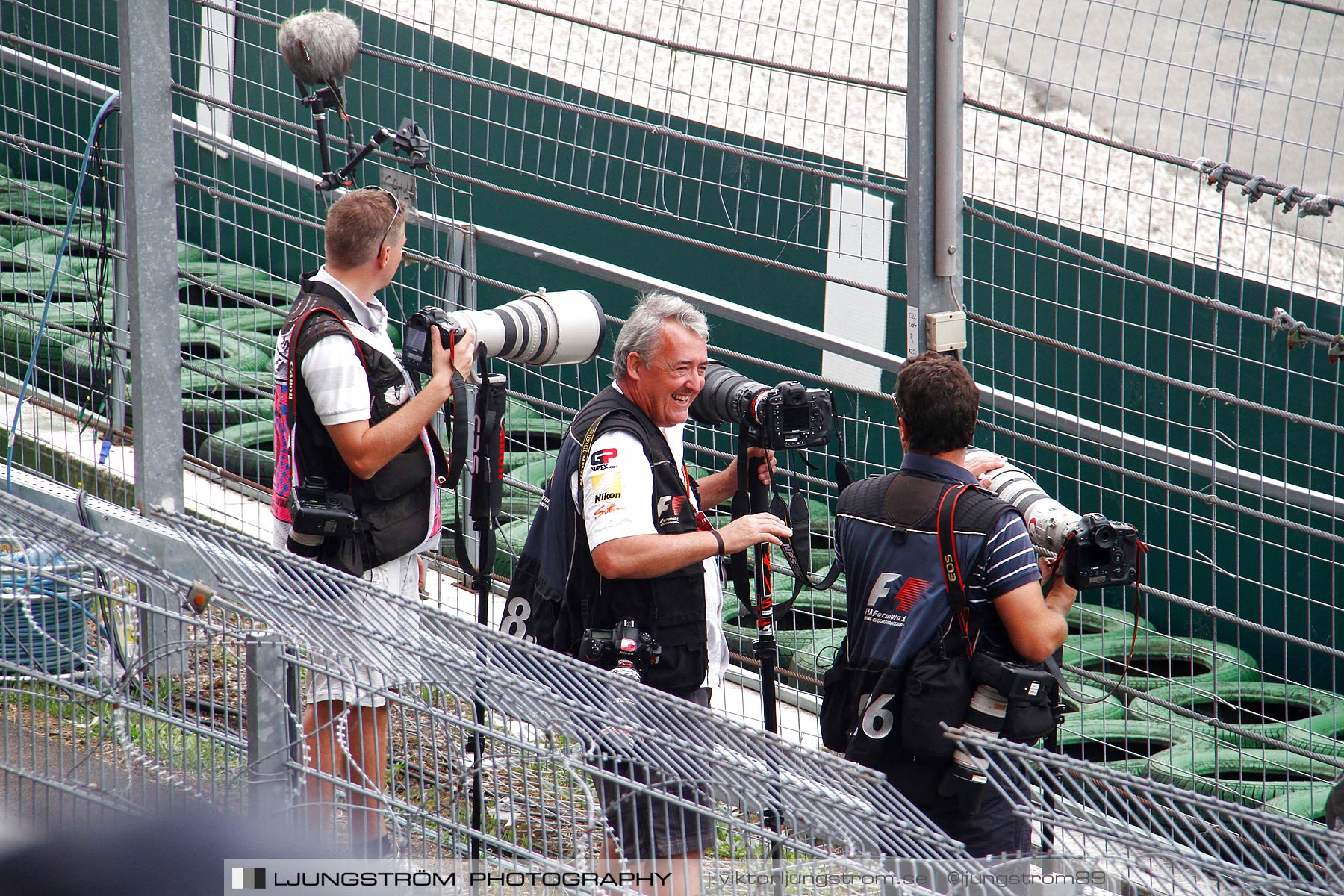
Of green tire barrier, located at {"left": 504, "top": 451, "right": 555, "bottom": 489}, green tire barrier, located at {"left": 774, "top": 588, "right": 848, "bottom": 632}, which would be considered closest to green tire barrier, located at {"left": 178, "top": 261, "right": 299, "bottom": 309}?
green tire barrier, located at {"left": 504, "top": 451, "right": 555, "bottom": 489}

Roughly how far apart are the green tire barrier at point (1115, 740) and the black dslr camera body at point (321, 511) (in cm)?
222

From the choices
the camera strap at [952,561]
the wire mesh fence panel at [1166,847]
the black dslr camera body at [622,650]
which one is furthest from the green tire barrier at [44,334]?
the wire mesh fence panel at [1166,847]

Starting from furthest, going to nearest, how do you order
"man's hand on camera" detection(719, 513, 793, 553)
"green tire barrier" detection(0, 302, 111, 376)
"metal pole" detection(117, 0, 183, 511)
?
"green tire barrier" detection(0, 302, 111, 376) < "metal pole" detection(117, 0, 183, 511) < "man's hand on camera" detection(719, 513, 793, 553)

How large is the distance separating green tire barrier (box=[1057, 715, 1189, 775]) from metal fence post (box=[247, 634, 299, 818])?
8.41 ft

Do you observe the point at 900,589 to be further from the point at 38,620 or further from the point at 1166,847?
the point at 38,620

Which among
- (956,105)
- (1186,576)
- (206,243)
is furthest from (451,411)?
(206,243)

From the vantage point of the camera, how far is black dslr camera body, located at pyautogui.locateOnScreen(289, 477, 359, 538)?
3.56 m

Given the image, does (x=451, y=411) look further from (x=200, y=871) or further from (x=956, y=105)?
(x=200, y=871)

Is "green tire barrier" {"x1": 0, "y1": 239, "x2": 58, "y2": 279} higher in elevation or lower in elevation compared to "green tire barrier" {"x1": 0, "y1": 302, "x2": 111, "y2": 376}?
higher

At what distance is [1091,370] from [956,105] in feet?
6.59

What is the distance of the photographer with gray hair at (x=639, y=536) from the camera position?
3.23 meters

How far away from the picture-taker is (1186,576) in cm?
543

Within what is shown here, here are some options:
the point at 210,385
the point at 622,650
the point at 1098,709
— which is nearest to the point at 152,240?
the point at 210,385

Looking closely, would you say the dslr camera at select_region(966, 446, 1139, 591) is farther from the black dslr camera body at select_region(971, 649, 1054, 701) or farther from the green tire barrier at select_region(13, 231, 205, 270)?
the green tire barrier at select_region(13, 231, 205, 270)
